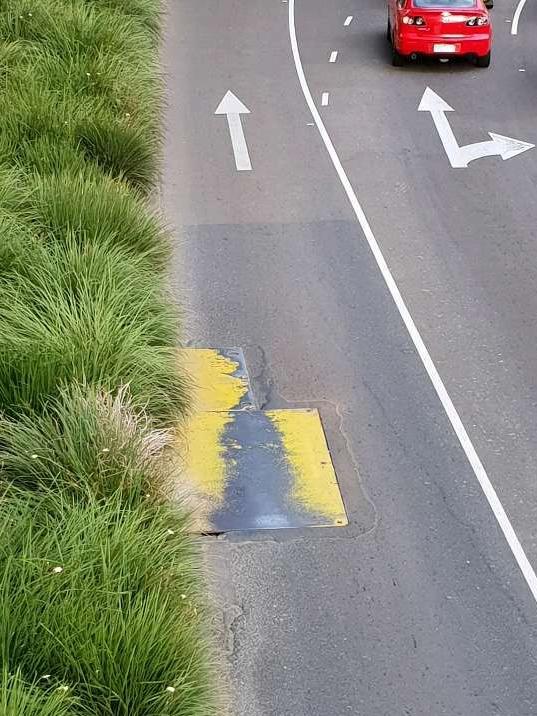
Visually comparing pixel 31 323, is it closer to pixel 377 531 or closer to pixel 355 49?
pixel 377 531

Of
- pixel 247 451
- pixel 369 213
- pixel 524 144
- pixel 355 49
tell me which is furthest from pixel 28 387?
pixel 355 49

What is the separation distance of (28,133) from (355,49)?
10.7 meters

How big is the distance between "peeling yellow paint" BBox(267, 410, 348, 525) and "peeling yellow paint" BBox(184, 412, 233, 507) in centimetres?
56

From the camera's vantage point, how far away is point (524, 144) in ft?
65.3

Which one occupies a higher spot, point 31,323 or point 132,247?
point 31,323

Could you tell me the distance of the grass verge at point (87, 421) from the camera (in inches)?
274

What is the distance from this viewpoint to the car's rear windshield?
77.0 feet

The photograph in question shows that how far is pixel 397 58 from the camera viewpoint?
23.7 m

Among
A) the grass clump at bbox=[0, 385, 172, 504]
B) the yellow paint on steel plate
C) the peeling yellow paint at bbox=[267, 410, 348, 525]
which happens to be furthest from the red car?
the grass clump at bbox=[0, 385, 172, 504]

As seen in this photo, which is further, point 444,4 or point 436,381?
point 444,4

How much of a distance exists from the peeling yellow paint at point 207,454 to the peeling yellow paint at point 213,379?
0.60 ft

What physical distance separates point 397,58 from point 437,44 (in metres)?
0.80

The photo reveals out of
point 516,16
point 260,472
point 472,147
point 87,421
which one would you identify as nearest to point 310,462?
point 260,472

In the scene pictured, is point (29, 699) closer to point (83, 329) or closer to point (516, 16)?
point (83, 329)
